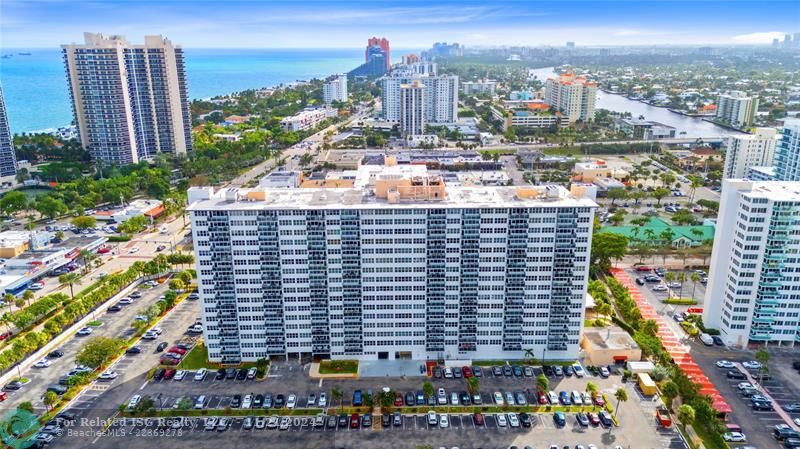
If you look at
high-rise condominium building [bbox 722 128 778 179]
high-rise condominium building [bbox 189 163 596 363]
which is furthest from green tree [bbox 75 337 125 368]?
high-rise condominium building [bbox 722 128 778 179]

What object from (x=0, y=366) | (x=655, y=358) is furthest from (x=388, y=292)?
(x=0, y=366)

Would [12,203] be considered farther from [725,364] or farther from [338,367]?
[725,364]

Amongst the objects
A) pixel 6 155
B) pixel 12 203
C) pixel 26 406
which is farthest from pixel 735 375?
pixel 6 155

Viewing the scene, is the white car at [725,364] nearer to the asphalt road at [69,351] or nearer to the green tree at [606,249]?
the green tree at [606,249]

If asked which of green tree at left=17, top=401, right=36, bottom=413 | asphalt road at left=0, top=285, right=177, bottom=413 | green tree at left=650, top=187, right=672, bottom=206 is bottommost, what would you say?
asphalt road at left=0, top=285, right=177, bottom=413

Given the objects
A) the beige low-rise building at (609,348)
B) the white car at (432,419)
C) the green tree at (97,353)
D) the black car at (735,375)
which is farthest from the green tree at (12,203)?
the black car at (735,375)

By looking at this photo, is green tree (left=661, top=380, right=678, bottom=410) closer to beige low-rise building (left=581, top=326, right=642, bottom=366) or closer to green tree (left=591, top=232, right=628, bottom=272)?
beige low-rise building (left=581, top=326, right=642, bottom=366)
